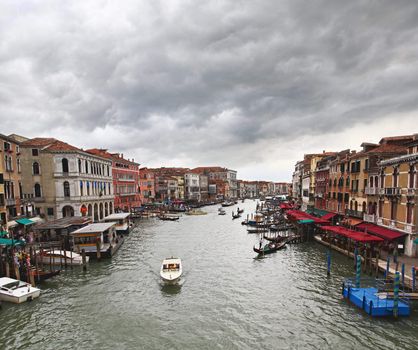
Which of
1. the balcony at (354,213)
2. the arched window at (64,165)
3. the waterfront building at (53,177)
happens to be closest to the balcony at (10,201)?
the waterfront building at (53,177)

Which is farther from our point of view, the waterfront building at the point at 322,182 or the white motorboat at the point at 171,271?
the waterfront building at the point at 322,182

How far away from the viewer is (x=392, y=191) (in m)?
24.1

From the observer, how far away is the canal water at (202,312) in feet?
42.6

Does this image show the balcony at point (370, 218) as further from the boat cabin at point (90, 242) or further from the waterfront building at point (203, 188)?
the waterfront building at point (203, 188)

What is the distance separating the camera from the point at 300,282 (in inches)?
793

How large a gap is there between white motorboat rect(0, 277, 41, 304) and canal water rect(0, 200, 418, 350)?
1.36 feet

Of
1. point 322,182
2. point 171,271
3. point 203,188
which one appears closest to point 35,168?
point 171,271

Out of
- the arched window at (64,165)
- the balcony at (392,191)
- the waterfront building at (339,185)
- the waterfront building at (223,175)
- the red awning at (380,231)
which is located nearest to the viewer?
the red awning at (380,231)

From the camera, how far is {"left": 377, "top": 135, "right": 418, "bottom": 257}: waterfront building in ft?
71.2

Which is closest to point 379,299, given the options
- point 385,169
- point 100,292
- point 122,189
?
point 385,169

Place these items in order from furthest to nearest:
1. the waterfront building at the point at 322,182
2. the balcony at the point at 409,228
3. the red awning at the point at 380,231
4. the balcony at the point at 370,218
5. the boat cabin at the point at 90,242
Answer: the waterfront building at the point at 322,182
the balcony at the point at 370,218
the boat cabin at the point at 90,242
the red awning at the point at 380,231
the balcony at the point at 409,228

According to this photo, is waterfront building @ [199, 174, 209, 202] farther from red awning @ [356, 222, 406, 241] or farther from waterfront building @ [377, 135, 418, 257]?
waterfront building @ [377, 135, 418, 257]

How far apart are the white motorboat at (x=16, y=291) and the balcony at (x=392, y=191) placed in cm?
2906

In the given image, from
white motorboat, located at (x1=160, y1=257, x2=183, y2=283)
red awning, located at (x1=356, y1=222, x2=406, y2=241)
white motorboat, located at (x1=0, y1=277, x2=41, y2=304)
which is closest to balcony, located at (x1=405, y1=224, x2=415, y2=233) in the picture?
red awning, located at (x1=356, y1=222, x2=406, y2=241)
